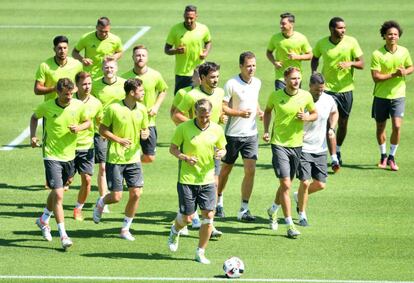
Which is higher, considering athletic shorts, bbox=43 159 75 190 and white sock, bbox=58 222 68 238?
athletic shorts, bbox=43 159 75 190

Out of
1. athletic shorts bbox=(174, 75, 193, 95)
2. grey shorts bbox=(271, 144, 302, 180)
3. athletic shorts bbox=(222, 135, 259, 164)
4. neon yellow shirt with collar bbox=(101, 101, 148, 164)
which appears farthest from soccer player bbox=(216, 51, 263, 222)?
athletic shorts bbox=(174, 75, 193, 95)

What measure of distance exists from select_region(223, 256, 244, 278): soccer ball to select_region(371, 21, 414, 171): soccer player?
6782 mm

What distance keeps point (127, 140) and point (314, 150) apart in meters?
3.06

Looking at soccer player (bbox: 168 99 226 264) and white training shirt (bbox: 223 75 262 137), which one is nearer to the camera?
soccer player (bbox: 168 99 226 264)

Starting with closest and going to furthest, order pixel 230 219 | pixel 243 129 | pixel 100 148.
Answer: pixel 243 129 < pixel 230 219 < pixel 100 148

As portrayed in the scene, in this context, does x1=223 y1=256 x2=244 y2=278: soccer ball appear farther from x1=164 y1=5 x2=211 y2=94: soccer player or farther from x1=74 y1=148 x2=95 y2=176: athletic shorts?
x1=164 y1=5 x2=211 y2=94: soccer player

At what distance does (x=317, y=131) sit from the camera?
18.6 meters

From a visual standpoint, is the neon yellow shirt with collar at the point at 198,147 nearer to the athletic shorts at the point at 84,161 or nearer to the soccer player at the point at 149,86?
the athletic shorts at the point at 84,161

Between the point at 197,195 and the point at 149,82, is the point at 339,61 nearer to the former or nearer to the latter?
the point at 149,82

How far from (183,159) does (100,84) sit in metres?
3.52

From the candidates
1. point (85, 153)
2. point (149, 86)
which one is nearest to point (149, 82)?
point (149, 86)

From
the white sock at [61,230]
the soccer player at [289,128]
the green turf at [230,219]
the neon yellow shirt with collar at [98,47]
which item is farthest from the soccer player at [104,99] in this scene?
the neon yellow shirt with collar at [98,47]

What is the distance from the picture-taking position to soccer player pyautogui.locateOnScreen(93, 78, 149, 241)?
1745 centimetres

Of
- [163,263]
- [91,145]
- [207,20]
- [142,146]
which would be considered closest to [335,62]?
[142,146]
